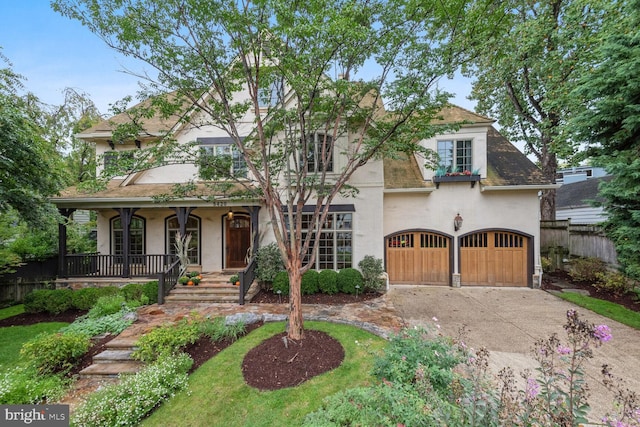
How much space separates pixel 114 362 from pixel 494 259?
12.0 metres

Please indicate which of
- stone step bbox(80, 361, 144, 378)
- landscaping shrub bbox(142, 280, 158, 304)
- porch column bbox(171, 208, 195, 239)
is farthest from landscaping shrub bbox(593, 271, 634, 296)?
landscaping shrub bbox(142, 280, 158, 304)

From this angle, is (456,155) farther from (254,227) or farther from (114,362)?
(114,362)

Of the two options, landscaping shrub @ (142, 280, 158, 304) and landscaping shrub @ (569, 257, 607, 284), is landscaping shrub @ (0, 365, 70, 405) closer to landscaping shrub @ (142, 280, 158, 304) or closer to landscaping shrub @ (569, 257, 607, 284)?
landscaping shrub @ (142, 280, 158, 304)

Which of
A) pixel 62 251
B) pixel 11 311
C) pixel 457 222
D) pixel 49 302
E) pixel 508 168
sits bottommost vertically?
pixel 11 311

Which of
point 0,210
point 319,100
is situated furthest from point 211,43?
point 0,210

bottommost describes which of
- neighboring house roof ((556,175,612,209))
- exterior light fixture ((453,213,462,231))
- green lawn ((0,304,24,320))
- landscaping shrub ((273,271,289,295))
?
green lawn ((0,304,24,320))

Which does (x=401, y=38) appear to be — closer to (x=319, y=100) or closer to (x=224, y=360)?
(x=319, y=100)

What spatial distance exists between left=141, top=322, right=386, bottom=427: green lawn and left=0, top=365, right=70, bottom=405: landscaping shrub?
1.86m

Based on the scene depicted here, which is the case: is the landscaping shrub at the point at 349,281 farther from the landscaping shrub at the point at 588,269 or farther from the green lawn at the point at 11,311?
the green lawn at the point at 11,311

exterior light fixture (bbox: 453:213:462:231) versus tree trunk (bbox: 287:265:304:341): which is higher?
exterior light fixture (bbox: 453:213:462:231)

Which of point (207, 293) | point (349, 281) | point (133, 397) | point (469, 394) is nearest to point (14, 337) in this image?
point (207, 293)

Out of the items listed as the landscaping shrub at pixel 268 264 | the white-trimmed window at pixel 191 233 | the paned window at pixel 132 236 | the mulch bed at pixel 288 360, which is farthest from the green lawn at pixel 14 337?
the landscaping shrub at pixel 268 264

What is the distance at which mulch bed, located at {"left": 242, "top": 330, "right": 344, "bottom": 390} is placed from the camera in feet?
13.5

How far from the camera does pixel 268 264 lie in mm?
8945
